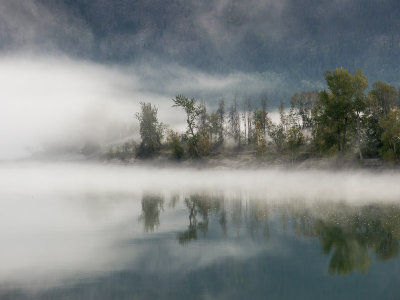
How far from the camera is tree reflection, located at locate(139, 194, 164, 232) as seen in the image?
34.1 metres

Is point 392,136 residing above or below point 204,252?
above

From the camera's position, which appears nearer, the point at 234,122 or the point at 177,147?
the point at 177,147

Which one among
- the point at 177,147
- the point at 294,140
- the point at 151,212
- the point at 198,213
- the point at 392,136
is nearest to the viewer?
the point at 198,213

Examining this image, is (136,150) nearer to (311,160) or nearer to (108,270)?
(311,160)

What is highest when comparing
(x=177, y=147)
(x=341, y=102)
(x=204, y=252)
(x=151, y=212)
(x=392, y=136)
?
(x=341, y=102)

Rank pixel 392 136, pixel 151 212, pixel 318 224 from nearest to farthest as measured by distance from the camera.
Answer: pixel 318 224
pixel 151 212
pixel 392 136

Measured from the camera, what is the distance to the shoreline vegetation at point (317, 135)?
3656 inches

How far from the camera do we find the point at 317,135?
10194 centimetres

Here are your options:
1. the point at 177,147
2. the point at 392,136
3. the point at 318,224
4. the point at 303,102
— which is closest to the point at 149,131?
the point at 177,147

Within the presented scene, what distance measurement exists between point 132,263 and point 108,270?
1730 millimetres

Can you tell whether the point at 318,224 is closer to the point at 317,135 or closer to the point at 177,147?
the point at 317,135

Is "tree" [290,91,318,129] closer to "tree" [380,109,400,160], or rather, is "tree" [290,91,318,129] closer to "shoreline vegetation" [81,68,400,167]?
"shoreline vegetation" [81,68,400,167]

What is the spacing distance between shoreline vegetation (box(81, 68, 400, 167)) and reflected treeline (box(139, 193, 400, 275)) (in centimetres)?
5463

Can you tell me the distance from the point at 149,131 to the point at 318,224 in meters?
141
